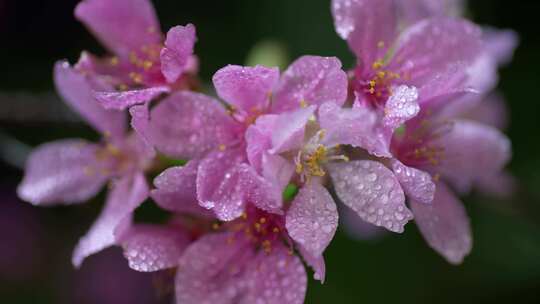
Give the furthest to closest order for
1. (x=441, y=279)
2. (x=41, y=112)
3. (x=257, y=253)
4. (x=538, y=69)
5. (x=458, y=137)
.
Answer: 1. (x=538, y=69)
2. (x=441, y=279)
3. (x=41, y=112)
4. (x=458, y=137)
5. (x=257, y=253)

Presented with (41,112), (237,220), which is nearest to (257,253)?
(237,220)

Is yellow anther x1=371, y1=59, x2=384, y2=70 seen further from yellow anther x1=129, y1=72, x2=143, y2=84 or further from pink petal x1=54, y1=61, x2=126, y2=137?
pink petal x1=54, y1=61, x2=126, y2=137

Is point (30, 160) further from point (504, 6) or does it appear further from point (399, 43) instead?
point (504, 6)

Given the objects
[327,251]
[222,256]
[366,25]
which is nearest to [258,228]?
[222,256]

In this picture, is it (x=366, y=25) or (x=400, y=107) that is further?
(x=366, y=25)

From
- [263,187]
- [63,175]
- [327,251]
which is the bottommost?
[327,251]

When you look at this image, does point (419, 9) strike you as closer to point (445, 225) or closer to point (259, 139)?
point (445, 225)
